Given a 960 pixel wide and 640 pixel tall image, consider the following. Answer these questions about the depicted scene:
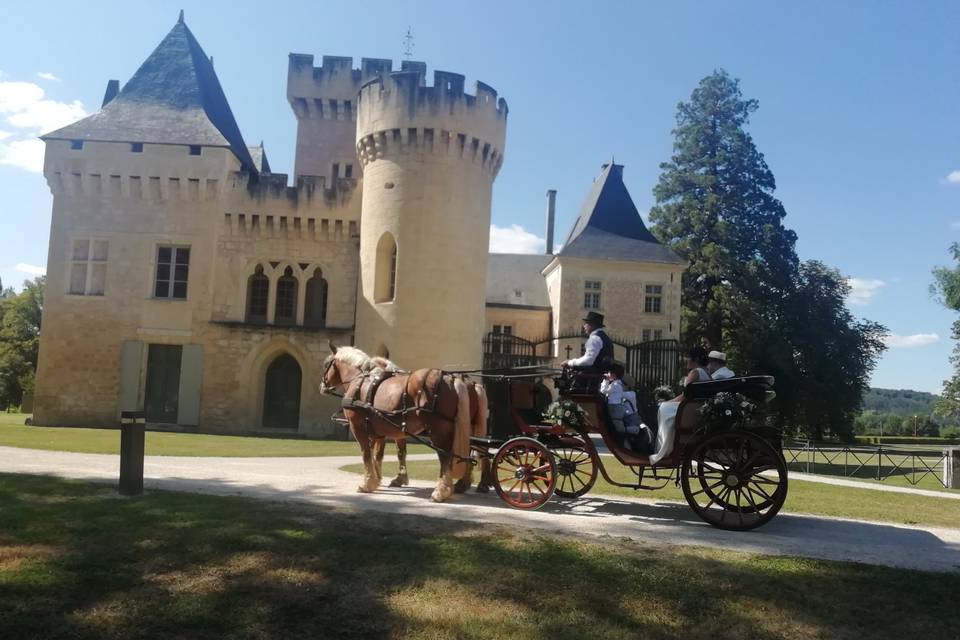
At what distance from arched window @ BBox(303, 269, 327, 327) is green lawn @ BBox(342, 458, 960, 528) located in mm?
12274

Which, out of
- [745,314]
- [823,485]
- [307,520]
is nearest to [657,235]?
[745,314]

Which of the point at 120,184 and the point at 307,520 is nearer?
the point at 307,520

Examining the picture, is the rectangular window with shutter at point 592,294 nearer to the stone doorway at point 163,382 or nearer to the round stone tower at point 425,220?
the round stone tower at point 425,220

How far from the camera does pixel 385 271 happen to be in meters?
22.7

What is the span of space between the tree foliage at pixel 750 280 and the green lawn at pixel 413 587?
25.7 metres

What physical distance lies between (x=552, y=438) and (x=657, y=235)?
28957 mm

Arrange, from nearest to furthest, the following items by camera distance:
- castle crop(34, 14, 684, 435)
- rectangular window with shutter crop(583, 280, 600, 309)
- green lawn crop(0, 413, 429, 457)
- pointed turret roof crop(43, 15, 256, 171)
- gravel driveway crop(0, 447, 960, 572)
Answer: gravel driveway crop(0, 447, 960, 572)
green lawn crop(0, 413, 429, 457)
castle crop(34, 14, 684, 435)
pointed turret roof crop(43, 15, 256, 171)
rectangular window with shutter crop(583, 280, 600, 309)

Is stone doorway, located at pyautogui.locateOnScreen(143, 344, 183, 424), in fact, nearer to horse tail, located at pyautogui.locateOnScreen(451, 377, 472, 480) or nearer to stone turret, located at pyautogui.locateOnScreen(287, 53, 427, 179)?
stone turret, located at pyautogui.locateOnScreen(287, 53, 427, 179)

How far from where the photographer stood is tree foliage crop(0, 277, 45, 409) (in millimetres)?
42750

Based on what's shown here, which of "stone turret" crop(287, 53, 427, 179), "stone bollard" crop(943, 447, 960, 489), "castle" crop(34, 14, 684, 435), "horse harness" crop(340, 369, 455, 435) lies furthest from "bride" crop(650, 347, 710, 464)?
"stone turret" crop(287, 53, 427, 179)

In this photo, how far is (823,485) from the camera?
1293 cm

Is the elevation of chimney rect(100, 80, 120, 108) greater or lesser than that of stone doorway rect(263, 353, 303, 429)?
greater

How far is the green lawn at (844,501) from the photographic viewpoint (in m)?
8.84

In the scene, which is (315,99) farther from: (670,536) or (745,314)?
(670,536)
